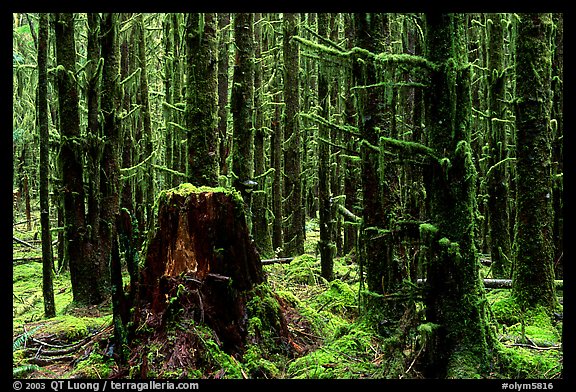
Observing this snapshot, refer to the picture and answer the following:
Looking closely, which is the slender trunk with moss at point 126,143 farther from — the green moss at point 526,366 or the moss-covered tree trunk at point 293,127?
the green moss at point 526,366

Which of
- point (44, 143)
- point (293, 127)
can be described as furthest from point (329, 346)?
point (293, 127)

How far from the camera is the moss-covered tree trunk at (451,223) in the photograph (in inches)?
192

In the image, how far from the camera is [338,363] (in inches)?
227

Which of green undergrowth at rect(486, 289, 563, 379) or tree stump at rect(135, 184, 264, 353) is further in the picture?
tree stump at rect(135, 184, 264, 353)

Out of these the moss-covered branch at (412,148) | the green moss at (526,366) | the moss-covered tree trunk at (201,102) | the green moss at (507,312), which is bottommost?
the green moss at (507,312)

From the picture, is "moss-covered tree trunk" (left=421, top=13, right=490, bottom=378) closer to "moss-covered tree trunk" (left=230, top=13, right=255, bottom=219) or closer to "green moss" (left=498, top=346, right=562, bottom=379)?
"green moss" (left=498, top=346, right=562, bottom=379)

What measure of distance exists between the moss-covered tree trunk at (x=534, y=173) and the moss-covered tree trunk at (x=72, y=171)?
8.49 m

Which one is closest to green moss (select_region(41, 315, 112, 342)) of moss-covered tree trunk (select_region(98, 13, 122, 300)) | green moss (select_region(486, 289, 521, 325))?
moss-covered tree trunk (select_region(98, 13, 122, 300))

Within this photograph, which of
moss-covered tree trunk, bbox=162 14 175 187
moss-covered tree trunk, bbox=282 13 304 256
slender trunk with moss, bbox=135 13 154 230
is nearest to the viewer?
moss-covered tree trunk, bbox=282 13 304 256

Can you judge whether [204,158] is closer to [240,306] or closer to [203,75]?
[203,75]

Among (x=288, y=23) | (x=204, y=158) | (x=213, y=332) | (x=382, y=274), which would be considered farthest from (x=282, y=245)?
(x=213, y=332)

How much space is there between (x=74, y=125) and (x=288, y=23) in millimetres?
7678

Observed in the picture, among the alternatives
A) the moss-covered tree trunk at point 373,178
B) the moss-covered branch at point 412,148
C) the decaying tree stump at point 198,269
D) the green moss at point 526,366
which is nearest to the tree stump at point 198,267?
the decaying tree stump at point 198,269

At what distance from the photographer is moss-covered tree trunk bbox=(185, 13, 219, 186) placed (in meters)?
8.54
